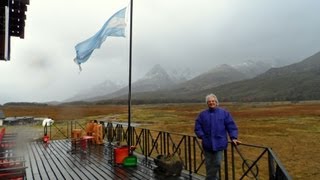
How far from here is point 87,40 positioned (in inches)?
505

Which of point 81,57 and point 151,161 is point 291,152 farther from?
point 81,57

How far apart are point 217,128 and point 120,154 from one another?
5053mm

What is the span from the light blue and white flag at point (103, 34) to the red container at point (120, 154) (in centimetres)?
355

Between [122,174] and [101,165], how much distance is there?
1727mm

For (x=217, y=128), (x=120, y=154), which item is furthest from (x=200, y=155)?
(x=217, y=128)

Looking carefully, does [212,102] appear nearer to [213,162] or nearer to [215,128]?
[215,128]

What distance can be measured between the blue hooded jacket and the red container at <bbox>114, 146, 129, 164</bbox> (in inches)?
185

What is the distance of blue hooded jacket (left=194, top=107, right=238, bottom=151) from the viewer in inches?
267

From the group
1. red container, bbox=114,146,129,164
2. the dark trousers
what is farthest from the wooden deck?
the dark trousers

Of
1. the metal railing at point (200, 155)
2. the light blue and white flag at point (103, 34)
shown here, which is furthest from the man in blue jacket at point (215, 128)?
the light blue and white flag at point (103, 34)

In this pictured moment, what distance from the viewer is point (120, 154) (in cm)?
1105

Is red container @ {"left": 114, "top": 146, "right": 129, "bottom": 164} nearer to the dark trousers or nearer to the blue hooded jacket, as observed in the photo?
the dark trousers

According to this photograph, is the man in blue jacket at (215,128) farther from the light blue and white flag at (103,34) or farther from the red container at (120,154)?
the light blue and white flag at (103,34)

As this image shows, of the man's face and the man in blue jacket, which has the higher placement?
the man's face
